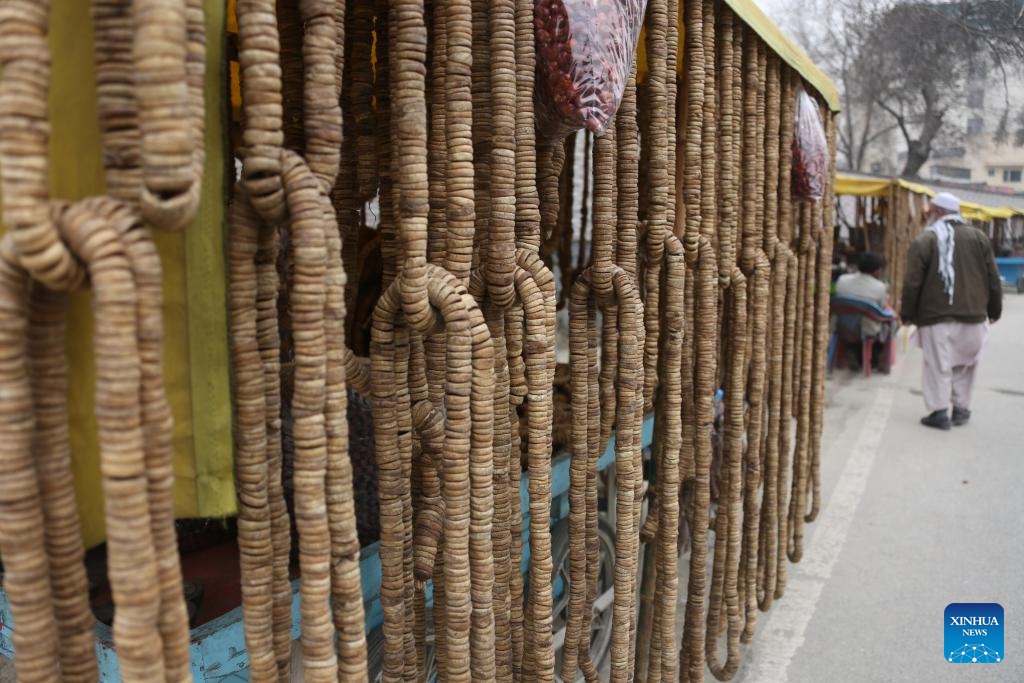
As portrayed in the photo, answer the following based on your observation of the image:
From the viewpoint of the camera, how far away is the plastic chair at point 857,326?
22.5ft

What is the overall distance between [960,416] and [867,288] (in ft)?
5.74

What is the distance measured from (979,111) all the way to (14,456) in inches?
1009

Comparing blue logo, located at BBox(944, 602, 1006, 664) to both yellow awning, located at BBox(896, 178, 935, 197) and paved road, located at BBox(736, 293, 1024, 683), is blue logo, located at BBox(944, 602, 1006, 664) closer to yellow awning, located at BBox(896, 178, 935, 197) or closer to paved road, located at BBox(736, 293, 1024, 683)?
paved road, located at BBox(736, 293, 1024, 683)

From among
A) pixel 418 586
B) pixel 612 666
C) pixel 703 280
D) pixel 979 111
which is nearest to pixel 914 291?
pixel 703 280

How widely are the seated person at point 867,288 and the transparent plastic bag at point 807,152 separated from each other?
503 cm

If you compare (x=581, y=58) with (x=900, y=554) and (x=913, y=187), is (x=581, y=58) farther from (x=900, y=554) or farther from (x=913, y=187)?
(x=913, y=187)

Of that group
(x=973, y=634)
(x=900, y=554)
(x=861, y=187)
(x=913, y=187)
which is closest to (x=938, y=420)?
(x=900, y=554)

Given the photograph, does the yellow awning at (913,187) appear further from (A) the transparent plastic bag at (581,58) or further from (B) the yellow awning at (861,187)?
(A) the transparent plastic bag at (581,58)

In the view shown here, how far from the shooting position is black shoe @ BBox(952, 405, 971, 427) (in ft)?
17.7

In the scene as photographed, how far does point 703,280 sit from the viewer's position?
5.45 ft

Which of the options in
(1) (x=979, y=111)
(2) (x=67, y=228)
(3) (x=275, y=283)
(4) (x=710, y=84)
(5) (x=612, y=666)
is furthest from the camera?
(1) (x=979, y=111)

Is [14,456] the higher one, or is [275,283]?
[275,283]

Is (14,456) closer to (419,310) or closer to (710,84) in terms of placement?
(419,310)

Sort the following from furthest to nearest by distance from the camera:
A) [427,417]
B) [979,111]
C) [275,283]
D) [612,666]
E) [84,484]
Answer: [979,111] → [612,666] → [427,417] → [275,283] → [84,484]
